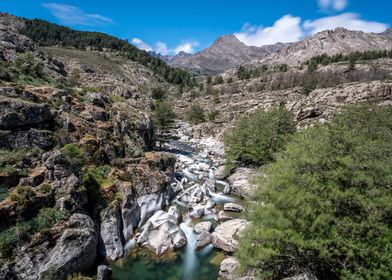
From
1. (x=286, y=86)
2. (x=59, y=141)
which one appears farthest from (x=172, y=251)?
(x=286, y=86)

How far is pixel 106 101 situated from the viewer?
48625 mm

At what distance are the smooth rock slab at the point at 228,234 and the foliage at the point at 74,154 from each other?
1551cm

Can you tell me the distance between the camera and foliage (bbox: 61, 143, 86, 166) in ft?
89.5

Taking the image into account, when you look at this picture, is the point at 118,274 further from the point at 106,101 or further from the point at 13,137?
the point at 106,101

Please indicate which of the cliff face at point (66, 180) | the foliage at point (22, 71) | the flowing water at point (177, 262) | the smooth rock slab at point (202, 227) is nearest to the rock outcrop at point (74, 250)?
the cliff face at point (66, 180)

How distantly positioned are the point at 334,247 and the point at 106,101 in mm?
41580

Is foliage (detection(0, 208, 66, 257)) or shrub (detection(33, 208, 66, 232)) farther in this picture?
shrub (detection(33, 208, 66, 232))

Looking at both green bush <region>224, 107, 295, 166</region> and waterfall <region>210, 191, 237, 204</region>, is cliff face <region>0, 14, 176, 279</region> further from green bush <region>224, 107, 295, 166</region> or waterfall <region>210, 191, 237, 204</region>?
green bush <region>224, 107, 295, 166</region>

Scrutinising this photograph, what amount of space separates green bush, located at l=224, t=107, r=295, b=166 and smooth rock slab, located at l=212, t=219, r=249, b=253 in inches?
841

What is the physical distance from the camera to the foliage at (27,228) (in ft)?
62.8

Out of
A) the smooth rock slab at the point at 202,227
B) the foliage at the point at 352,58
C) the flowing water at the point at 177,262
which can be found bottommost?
the flowing water at the point at 177,262

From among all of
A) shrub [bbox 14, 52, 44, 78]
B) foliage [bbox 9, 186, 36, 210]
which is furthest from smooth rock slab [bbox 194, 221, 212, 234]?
shrub [bbox 14, 52, 44, 78]

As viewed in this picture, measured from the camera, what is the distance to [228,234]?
27906 millimetres

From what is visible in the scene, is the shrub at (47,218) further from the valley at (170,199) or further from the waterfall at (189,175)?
the waterfall at (189,175)
